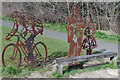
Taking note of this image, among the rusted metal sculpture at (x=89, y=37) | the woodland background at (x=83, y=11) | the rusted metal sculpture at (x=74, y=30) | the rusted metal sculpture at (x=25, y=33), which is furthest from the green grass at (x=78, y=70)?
the woodland background at (x=83, y=11)

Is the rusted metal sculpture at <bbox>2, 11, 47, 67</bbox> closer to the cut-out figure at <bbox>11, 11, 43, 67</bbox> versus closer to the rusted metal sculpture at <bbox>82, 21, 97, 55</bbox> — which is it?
the cut-out figure at <bbox>11, 11, 43, 67</bbox>

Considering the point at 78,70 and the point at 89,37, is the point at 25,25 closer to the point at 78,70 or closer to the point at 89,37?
the point at 78,70

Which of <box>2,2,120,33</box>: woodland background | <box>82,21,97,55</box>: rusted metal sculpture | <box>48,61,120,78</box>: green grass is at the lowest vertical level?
<box>48,61,120,78</box>: green grass

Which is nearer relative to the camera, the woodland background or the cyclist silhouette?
the cyclist silhouette

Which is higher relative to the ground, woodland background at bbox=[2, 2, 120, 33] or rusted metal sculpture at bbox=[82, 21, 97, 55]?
woodland background at bbox=[2, 2, 120, 33]

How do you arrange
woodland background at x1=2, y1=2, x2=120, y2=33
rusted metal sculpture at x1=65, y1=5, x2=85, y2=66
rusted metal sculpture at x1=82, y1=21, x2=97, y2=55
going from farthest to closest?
1. woodland background at x1=2, y1=2, x2=120, y2=33
2. rusted metal sculpture at x1=82, y1=21, x2=97, y2=55
3. rusted metal sculpture at x1=65, y1=5, x2=85, y2=66

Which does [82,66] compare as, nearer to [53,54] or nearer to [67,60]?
[67,60]

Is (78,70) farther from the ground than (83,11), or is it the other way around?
(83,11)

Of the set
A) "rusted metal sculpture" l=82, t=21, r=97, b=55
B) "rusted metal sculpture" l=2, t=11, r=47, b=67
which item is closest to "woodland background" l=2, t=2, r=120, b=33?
"rusted metal sculpture" l=82, t=21, r=97, b=55

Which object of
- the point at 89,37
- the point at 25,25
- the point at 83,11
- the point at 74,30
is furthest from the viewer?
the point at 83,11

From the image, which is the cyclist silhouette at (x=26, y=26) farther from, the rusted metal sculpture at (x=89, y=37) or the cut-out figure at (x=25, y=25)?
the rusted metal sculpture at (x=89, y=37)

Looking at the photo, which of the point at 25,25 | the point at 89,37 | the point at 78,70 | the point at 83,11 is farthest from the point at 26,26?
the point at 83,11

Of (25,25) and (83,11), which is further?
(83,11)

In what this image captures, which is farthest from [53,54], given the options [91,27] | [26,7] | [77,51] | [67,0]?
[26,7]
